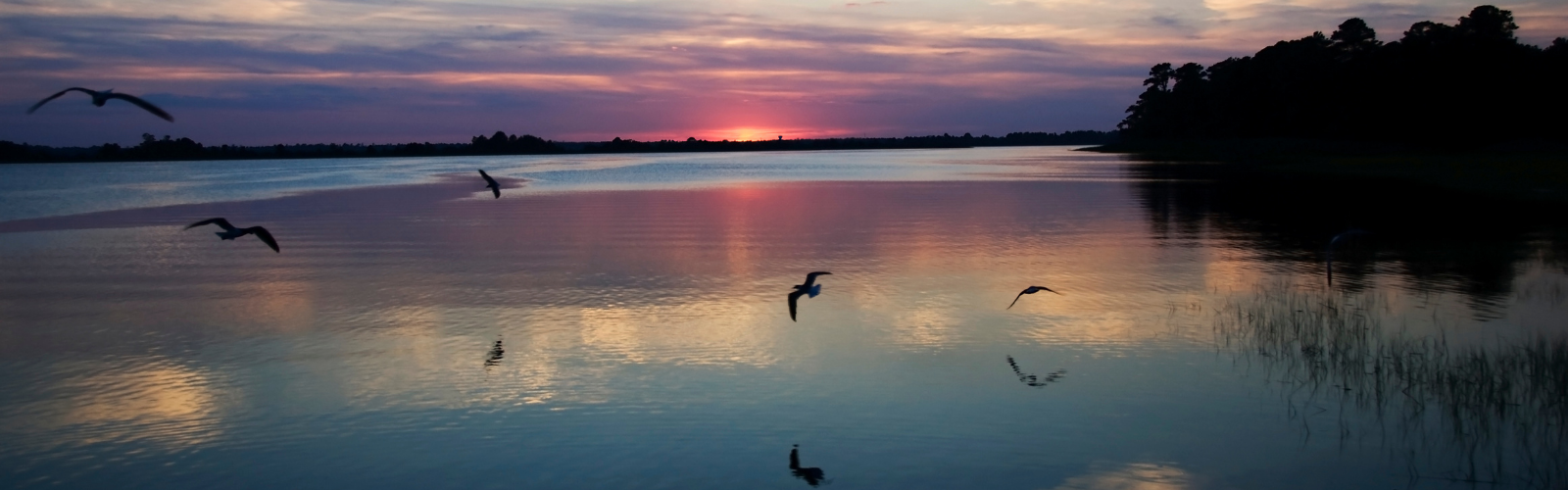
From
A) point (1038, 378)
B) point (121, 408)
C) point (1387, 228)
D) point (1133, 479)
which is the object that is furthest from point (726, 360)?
point (1387, 228)

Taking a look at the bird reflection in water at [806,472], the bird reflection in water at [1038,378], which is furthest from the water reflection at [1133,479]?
the bird reflection in water at [1038,378]

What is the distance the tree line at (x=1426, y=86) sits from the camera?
64688mm

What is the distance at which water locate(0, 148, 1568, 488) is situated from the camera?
816 cm

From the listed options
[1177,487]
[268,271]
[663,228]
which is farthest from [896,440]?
[663,228]

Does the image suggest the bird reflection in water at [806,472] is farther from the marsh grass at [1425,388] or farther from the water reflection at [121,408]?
the water reflection at [121,408]

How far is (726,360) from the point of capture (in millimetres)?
11148

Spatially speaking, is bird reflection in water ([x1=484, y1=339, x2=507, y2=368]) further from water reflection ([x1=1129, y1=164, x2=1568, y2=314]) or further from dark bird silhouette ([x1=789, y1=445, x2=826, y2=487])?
water reflection ([x1=1129, y1=164, x2=1568, y2=314])

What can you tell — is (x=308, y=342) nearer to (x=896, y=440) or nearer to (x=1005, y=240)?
(x=896, y=440)

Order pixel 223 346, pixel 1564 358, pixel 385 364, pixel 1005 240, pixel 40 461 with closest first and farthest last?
1. pixel 40 461
2. pixel 1564 358
3. pixel 385 364
4. pixel 223 346
5. pixel 1005 240

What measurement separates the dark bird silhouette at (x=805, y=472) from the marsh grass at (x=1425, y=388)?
3735 mm

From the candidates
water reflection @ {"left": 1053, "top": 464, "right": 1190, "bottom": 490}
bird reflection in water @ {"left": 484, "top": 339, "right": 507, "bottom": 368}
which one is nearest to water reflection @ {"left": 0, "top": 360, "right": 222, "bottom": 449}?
bird reflection in water @ {"left": 484, "top": 339, "right": 507, "bottom": 368}

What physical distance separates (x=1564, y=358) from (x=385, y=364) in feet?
33.4

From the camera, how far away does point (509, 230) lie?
25906 millimetres

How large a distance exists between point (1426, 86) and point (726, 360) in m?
66.5
